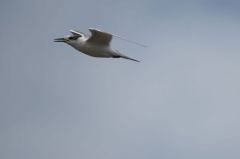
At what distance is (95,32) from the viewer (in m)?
59.9

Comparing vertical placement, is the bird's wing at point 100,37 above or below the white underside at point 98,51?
above

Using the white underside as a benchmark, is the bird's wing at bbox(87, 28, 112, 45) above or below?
above

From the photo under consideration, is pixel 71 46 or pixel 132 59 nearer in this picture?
pixel 132 59

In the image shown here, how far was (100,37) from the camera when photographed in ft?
197

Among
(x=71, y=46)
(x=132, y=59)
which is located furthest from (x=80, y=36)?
(x=132, y=59)

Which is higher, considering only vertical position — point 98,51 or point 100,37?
point 100,37

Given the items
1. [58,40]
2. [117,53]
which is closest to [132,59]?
[117,53]

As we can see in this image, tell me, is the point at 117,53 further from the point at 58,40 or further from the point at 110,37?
the point at 58,40

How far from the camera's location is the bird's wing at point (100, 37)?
196 ft

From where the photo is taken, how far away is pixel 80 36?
6231cm

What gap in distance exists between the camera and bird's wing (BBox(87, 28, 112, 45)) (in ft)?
196

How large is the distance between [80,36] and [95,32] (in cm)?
251

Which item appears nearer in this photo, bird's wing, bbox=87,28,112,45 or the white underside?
bird's wing, bbox=87,28,112,45

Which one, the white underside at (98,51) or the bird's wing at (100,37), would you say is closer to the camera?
the bird's wing at (100,37)
